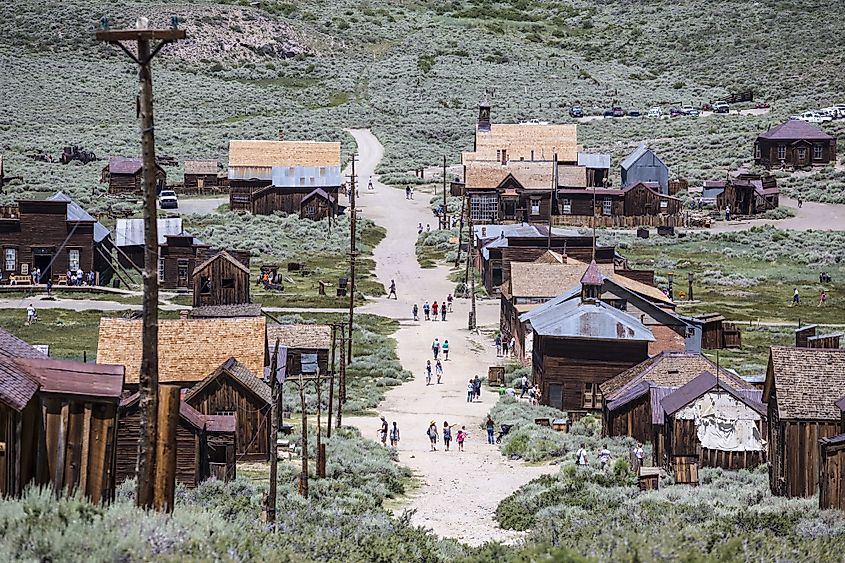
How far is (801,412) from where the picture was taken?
28.5 meters

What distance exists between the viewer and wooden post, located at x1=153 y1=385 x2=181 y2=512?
54.5 feet

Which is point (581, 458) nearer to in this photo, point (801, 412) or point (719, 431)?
point (719, 431)

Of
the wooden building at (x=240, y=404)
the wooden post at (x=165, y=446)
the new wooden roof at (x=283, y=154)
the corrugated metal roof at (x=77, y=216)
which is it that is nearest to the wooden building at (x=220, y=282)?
the wooden building at (x=240, y=404)

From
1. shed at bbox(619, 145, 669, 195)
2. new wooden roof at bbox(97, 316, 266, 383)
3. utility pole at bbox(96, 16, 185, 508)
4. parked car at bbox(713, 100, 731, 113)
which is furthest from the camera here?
parked car at bbox(713, 100, 731, 113)

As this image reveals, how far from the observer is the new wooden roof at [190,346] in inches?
1453

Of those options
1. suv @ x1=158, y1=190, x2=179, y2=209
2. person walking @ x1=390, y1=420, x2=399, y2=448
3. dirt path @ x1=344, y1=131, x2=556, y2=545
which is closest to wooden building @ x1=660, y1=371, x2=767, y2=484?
dirt path @ x1=344, y1=131, x2=556, y2=545

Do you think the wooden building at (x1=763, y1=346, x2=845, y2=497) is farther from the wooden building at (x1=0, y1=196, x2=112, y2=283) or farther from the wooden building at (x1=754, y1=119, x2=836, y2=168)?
the wooden building at (x1=754, y1=119, x2=836, y2=168)

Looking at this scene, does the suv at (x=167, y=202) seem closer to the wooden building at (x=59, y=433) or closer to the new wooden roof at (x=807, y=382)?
the new wooden roof at (x=807, y=382)

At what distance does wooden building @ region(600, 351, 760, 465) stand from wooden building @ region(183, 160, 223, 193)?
219 feet

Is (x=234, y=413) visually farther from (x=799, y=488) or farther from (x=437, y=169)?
(x=437, y=169)

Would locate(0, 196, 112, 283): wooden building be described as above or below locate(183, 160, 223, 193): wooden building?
below

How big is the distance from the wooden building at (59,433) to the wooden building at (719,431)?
20.1 meters

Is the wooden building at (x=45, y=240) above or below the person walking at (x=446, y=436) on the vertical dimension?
above

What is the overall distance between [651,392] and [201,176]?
71.1 metres
